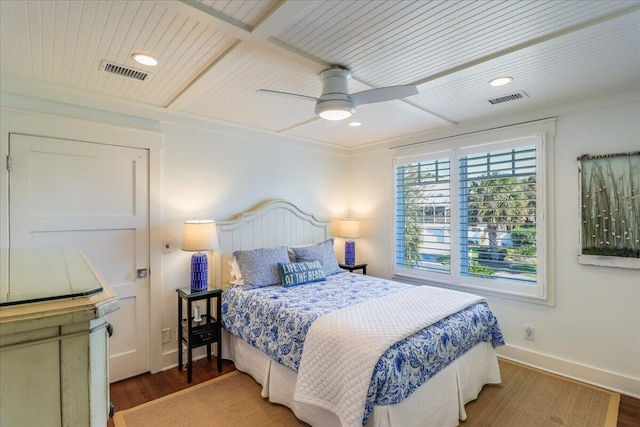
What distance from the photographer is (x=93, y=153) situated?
2.72 metres

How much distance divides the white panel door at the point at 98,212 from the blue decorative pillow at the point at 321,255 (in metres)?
1.57

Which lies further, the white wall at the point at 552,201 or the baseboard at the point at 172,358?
the baseboard at the point at 172,358

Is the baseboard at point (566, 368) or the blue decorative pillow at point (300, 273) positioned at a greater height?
the blue decorative pillow at point (300, 273)

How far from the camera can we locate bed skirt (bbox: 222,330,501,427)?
187 cm

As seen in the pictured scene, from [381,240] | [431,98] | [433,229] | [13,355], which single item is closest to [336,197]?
[381,240]

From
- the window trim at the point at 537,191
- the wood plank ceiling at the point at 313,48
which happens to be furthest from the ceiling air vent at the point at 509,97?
the window trim at the point at 537,191

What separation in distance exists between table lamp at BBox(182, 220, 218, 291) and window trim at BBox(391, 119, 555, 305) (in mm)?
2476

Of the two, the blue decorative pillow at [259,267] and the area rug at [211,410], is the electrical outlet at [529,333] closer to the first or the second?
the area rug at [211,410]

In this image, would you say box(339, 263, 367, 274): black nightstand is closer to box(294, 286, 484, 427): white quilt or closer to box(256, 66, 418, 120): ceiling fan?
box(294, 286, 484, 427): white quilt

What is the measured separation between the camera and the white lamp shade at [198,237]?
2.93 metres

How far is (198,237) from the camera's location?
294cm

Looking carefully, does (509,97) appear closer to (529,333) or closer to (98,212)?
(529,333)

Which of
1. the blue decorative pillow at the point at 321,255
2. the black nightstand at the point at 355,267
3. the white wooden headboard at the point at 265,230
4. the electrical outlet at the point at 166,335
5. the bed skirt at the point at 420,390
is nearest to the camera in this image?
the bed skirt at the point at 420,390

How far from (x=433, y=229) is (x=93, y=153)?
3.60 m
